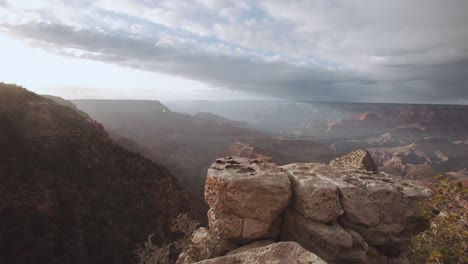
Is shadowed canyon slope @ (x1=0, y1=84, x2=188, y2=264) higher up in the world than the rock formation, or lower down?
lower down

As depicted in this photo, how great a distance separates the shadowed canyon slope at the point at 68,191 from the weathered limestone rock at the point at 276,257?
75.3 feet

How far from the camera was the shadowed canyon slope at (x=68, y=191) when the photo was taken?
1262 inches

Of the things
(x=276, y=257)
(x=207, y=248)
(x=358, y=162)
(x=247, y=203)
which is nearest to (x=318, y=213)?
(x=247, y=203)

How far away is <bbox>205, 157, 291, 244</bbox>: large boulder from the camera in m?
14.7

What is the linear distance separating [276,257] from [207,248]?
685 cm

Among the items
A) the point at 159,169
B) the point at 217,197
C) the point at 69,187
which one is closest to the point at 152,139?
the point at 159,169

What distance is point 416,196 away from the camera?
1617 centimetres

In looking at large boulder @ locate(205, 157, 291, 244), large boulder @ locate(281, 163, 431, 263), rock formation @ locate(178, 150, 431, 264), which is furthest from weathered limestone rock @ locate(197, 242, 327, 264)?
large boulder @ locate(281, 163, 431, 263)

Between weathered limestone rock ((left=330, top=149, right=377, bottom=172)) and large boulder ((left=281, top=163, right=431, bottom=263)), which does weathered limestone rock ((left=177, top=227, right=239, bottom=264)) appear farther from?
weathered limestone rock ((left=330, top=149, right=377, bottom=172))

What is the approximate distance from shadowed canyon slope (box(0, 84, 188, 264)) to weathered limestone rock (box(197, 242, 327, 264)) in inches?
903

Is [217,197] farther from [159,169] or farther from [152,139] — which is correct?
[152,139]

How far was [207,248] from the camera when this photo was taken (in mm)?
13977

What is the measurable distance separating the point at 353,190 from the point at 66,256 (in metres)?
35.4

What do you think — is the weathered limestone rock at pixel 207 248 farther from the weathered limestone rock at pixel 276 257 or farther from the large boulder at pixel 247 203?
the weathered limestone rock at pixel 276 257
